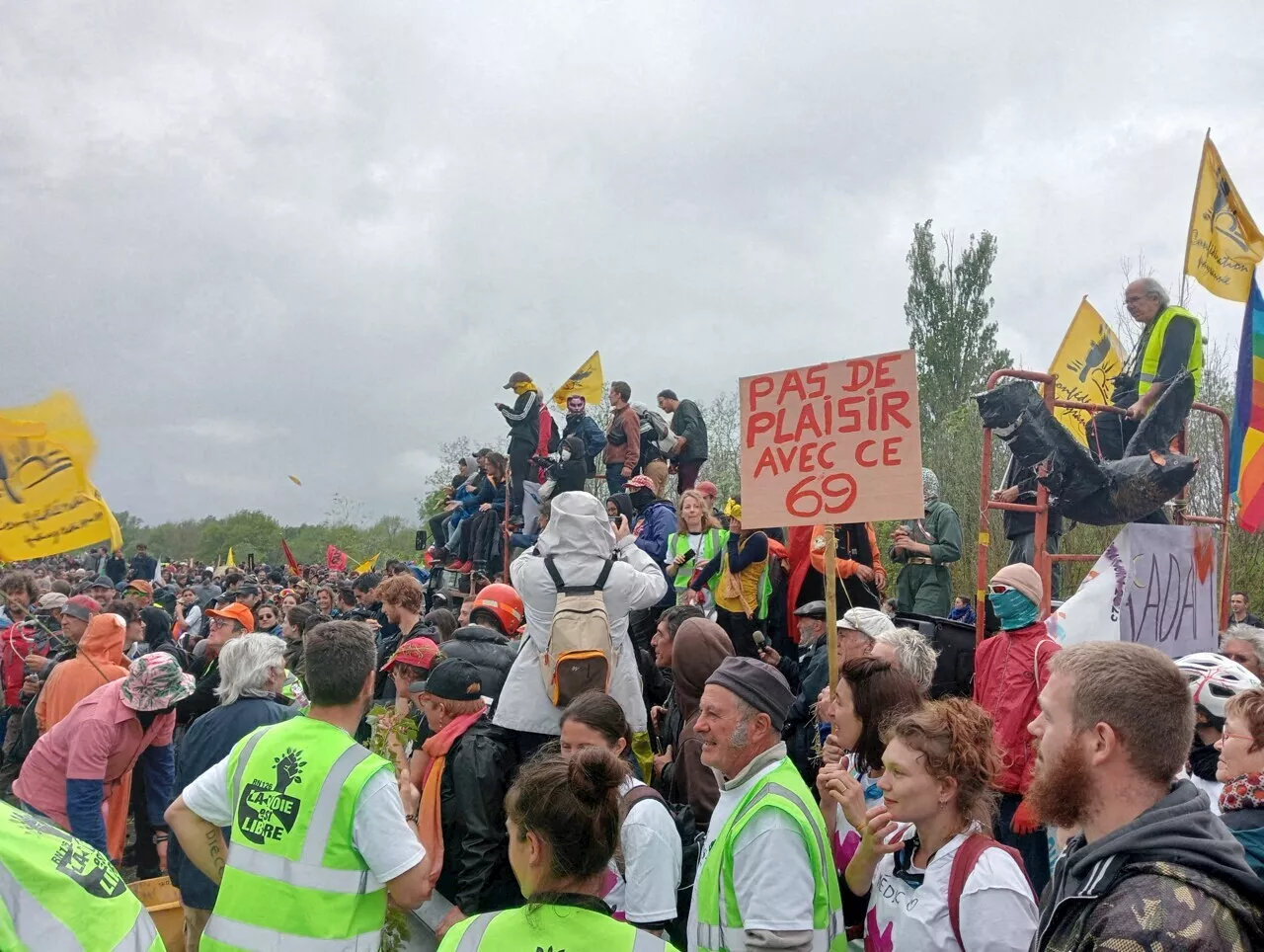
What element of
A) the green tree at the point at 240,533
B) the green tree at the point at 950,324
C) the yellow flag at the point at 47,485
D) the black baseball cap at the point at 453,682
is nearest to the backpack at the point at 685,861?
the black baseball cap at the point at 453,682

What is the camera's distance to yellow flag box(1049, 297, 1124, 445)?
9.05 metres

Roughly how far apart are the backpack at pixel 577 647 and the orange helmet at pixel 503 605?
4.71ft

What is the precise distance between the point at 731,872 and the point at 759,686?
0.59 m

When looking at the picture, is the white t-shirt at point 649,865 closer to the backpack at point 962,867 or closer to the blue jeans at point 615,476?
the backpack at point 962,867

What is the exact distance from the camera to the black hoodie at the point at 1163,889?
177 centimetres

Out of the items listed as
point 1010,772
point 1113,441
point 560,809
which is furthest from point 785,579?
point 560,809

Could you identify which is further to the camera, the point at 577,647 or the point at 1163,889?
the point at 577,647

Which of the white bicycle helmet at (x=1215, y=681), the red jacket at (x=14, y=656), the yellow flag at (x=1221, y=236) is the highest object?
the yellow flag at (x=1221, y=236)

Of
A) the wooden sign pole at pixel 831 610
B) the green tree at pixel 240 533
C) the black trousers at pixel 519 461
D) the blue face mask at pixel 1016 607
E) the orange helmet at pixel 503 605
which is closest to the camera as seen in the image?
the wooden sign pole at pixel 831 610

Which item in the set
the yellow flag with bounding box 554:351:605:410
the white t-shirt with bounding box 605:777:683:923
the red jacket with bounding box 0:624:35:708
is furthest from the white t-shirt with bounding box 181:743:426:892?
the yellow flag with bounding box 554:351:605:410

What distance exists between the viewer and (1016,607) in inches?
190

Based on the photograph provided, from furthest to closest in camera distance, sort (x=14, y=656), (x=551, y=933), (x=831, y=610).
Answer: (x=14, y=656), (x=831, y=610), (x=551, y=933)

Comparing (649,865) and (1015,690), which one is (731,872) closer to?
(649,865)

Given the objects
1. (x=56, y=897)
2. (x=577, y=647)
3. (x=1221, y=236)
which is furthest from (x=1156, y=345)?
(x=56, y=897)
